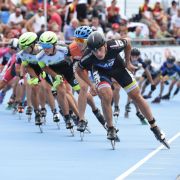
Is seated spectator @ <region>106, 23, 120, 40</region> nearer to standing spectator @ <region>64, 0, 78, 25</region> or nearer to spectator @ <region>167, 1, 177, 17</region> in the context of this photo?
standing spectator @ <region>64, 0, 78, 25</region>

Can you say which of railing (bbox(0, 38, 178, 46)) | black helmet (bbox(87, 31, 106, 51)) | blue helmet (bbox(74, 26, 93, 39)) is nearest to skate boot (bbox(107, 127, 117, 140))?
black helmet (bbox(87, 31, 106, 51))

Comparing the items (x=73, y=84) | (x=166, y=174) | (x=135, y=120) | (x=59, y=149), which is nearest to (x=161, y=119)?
(x=135, y=120)

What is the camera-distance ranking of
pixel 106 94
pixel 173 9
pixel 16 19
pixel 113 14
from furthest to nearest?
1. pixel 173 9
2. pixel 113 14
3. pixel 16 19
4. pixel 106 94

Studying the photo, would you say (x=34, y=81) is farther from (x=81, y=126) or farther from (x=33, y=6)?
(x=33, y=6)

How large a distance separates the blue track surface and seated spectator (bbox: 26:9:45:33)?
9788 mm

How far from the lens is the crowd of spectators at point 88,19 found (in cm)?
3041

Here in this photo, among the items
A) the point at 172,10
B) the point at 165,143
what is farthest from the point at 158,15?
the point at 165,143

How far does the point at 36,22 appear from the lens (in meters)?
30.5

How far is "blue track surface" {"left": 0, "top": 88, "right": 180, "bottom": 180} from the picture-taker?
39.4ft

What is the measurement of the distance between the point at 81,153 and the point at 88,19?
18516 mm

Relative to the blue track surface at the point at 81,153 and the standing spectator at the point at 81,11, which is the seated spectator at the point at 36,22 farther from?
the blue track surface at the point at 81,153

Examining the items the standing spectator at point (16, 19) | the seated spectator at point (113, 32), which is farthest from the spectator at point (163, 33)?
the standing spectator at point (16, 19)

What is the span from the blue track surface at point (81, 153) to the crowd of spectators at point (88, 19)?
9.96m

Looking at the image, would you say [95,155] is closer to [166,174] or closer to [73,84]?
[166,174]
